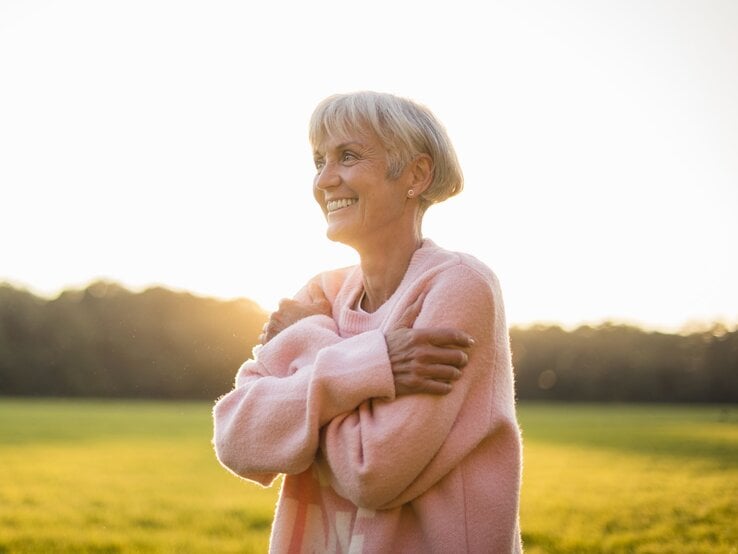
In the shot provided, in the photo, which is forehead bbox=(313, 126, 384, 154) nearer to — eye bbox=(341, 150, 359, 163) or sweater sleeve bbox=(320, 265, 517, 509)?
eye bbox=(341, 150, 359, 163)

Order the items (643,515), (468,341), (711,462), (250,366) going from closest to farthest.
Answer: (468,341) < (250,366) < (643,515) < (711,462)

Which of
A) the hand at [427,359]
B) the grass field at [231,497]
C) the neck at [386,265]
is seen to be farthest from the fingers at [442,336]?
the grass field at [231,497]

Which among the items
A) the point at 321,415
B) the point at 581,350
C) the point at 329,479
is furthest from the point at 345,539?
the point at 581,350

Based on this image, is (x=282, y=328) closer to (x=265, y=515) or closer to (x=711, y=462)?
(x=265, y=515)

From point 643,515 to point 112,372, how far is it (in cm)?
4984

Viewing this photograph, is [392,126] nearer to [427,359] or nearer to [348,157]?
[348,157]

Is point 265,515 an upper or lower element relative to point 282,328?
lower

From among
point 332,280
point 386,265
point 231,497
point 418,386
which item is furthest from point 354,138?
point 231,497

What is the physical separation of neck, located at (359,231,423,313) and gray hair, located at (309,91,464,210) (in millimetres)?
196

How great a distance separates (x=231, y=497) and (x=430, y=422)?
1087 cm

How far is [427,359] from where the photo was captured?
2.29 meters

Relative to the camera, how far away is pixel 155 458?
61.9ft

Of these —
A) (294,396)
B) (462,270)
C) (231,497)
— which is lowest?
(231,497)

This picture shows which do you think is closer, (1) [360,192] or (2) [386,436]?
(2) [386,436]
